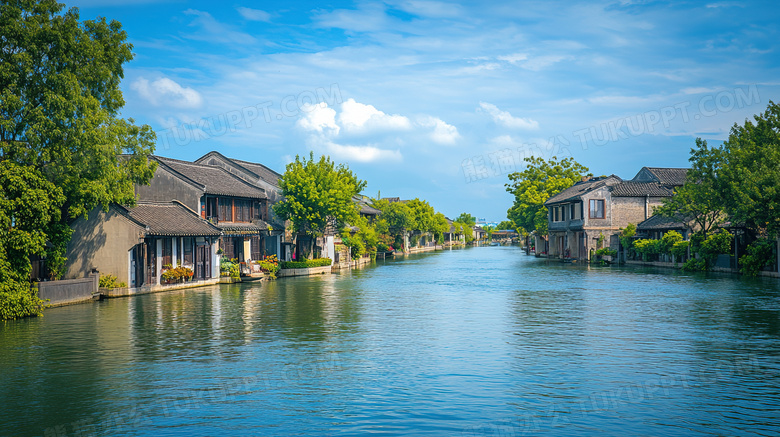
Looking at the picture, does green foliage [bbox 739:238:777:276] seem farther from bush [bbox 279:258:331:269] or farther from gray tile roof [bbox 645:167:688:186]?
bush [bbox 279:258:331:269]

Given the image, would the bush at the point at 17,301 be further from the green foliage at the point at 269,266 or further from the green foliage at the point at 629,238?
the green foliage at the point at 629,238

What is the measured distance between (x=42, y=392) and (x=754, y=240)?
4905 cm

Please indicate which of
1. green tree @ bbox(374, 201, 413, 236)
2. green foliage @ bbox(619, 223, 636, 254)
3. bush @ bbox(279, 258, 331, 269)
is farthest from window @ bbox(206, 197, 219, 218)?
green tree @ bbox(374, 201, 413, 236)

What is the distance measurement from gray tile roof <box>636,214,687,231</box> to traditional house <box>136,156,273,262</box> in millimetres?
36000

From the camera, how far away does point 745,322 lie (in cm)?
2350

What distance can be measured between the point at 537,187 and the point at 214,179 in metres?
64.4

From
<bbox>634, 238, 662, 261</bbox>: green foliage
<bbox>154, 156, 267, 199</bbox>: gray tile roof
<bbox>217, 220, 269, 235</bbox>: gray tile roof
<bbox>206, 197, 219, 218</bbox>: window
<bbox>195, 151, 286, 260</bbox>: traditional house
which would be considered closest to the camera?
<bbox>217, 220, 269, 235</bbox>: gray tile roof

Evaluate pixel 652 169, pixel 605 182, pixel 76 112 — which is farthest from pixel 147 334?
pixel 652 169

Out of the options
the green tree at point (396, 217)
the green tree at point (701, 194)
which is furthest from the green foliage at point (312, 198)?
the green tree at point (396, 217)

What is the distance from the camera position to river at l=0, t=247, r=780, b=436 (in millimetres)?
12023

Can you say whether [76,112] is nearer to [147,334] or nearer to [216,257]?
[147,334]

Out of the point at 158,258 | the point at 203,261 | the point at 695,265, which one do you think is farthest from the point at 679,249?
the point at 158,258

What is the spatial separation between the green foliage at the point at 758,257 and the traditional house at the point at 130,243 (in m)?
37.5

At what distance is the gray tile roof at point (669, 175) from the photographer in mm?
74438
